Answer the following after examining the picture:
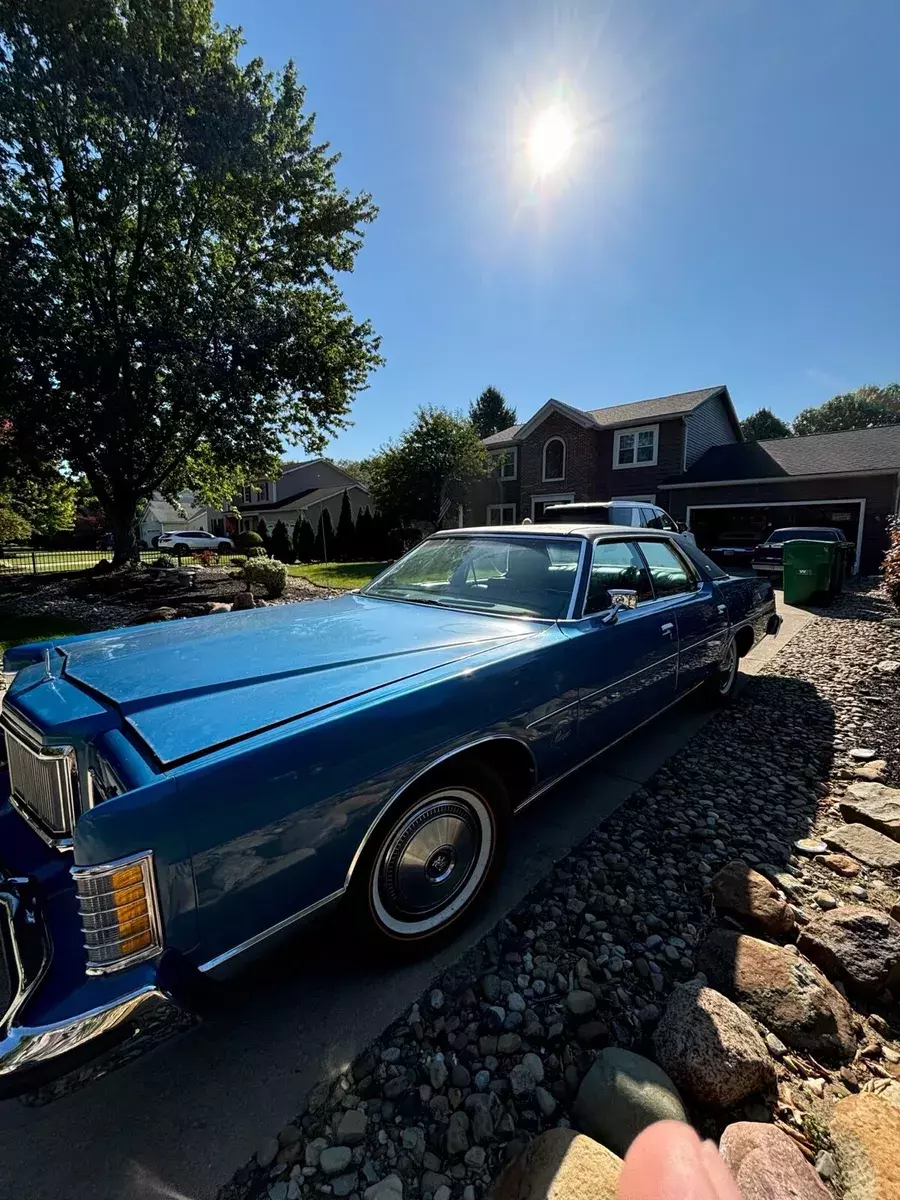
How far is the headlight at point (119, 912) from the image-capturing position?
1.26 meters

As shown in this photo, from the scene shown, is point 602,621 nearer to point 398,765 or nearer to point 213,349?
point 398,765

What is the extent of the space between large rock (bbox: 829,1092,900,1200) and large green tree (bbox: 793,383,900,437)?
59139 mm

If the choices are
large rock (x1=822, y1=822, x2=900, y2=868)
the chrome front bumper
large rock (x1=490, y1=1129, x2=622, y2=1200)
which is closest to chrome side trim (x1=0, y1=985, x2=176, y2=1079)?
the chrome front bumper

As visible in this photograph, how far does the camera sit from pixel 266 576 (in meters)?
11.9

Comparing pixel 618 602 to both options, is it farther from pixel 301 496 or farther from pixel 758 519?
pixel 301 496

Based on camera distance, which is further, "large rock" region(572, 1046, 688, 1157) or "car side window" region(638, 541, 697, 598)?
"car side window" region(638, 541, 697, 598)

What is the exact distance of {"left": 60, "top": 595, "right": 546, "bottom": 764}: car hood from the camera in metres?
1.67

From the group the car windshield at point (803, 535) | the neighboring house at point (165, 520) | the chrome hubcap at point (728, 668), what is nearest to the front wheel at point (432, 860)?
the chrome hubcap at point (728, 668)

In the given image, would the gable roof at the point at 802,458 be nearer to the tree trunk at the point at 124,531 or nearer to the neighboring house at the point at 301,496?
the tree trunk at the point at 124,531

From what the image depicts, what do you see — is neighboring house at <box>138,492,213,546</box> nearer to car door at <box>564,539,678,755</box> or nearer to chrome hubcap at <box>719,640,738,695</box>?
chrome hubcap at <box>719,640,738,695</box>

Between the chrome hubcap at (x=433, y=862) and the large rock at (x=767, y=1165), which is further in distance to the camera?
the chrome hubcap at (x=433, y=862)

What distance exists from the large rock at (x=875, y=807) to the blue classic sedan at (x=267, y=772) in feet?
4.29

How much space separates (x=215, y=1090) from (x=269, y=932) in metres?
0.58

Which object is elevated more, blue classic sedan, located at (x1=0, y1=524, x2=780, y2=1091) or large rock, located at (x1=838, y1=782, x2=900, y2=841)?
blue classic sedan, located at (x1=0, y1=524, x2=780, y2=1091)
